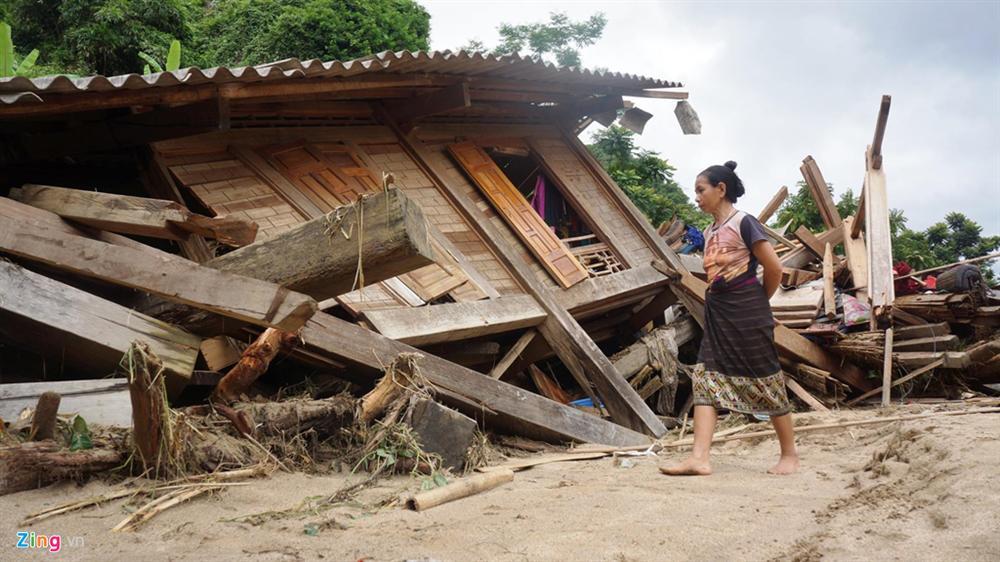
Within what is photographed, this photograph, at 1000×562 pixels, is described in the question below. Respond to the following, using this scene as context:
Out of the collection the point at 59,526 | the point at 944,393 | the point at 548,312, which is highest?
the point at 548,312

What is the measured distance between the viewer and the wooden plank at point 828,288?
31.6ft

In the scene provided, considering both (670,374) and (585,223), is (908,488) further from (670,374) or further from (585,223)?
(585,223)

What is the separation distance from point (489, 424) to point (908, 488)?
322cm

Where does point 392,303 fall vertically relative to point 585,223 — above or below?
below

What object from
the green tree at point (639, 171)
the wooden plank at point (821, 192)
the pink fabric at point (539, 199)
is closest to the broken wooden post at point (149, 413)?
the pink fabric at point (539, 199)

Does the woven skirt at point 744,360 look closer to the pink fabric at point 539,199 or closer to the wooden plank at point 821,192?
the pink fabric at point 539,199

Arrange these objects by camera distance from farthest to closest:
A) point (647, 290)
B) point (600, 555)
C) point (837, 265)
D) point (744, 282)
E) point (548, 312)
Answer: point (837, 265)
point (647, 290)
point (548, 312)
point (744, 282)
point (600, 555)

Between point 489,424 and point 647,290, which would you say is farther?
point 647,290

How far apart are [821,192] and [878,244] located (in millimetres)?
2875

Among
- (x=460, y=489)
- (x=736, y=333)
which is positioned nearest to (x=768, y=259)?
(x=736, y=333)

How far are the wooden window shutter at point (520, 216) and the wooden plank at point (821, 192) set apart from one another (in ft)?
17.1

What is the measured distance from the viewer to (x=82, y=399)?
171 inches

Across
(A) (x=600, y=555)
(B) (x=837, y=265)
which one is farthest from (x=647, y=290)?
(A) (x=600, y=555)

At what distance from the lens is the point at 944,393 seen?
8.80 metres
